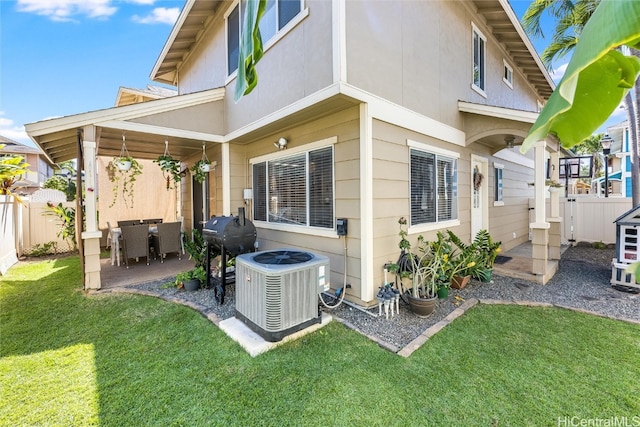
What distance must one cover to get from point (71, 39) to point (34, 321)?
9318 millimetres

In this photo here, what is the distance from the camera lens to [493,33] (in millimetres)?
7645

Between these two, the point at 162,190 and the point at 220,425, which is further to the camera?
the point at 162,190

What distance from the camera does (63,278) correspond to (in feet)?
19.8

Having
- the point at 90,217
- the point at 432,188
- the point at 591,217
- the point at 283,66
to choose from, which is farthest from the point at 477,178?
the point at 90,217

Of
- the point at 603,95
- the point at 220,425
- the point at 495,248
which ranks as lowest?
the point at 220,425

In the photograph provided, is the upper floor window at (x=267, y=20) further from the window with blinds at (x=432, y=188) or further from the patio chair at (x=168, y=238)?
the patio chair at (x=168, y=238)

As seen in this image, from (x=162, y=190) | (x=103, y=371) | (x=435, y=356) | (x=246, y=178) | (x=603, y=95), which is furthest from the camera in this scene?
(x=162, y=190)

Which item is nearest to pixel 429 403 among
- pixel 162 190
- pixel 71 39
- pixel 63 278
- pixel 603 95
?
pixel 603 95

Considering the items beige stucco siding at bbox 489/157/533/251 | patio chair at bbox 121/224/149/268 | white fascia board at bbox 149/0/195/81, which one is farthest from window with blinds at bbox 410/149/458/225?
patio chair at bbox 121/224/149/268

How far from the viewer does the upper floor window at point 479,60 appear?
6941 mm

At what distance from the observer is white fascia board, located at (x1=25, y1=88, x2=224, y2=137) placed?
4602 mm

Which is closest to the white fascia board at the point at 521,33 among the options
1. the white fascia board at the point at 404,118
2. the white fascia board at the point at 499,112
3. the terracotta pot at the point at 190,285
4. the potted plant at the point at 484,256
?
the white fascia board at the point at 499,112

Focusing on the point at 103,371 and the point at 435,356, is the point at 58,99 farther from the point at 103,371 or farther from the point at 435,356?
the point at 435,356

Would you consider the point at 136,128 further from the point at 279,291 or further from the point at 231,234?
the point at 279,291
